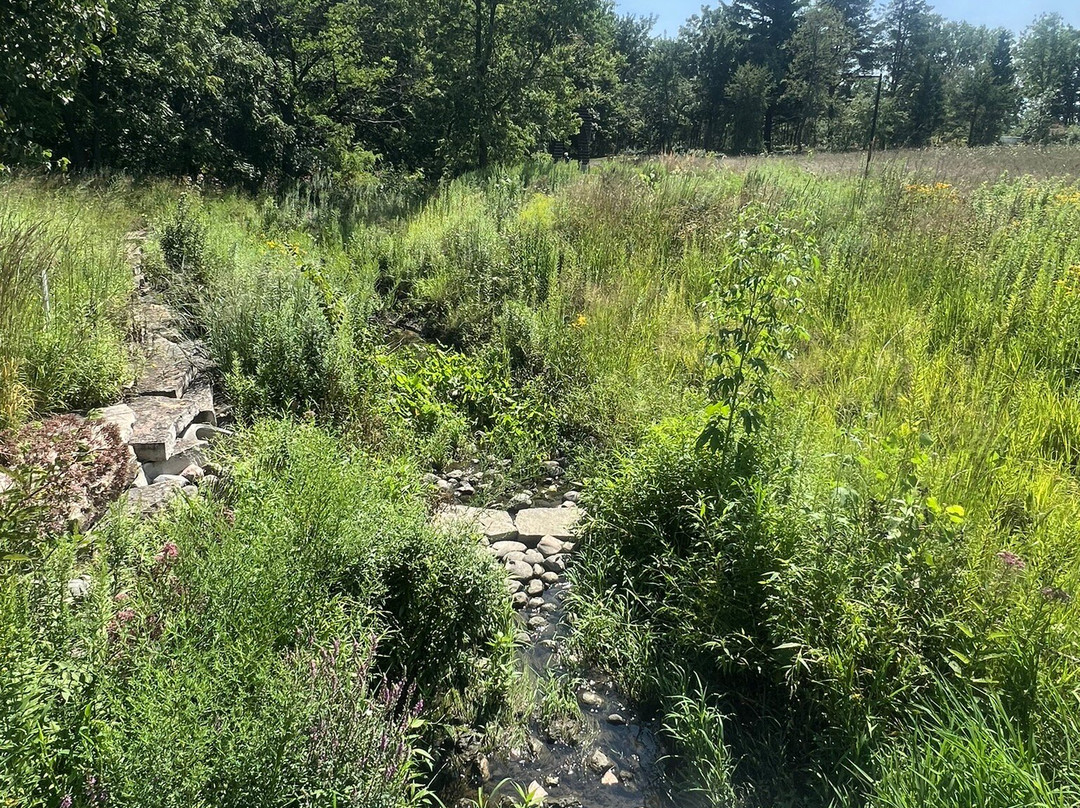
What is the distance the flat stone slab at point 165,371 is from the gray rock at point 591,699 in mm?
3215

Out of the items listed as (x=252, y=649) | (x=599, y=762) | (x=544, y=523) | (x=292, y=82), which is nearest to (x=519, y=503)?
(x=544, y=523)

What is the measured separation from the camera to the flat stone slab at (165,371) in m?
4.08

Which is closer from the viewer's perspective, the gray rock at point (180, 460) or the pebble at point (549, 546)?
the gray rock at point (180, 460)

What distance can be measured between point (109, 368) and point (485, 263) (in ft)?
16.1

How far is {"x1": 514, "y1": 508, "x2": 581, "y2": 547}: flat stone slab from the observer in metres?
4.30

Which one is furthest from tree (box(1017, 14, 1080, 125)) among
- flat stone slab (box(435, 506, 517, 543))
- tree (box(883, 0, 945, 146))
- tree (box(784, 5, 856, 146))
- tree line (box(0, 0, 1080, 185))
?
flat stone slab (box(435, 506, 517, 543))

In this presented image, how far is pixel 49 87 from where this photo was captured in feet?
17.5

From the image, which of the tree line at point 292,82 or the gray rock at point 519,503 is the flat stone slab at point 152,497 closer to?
the gray rock at point 519,503

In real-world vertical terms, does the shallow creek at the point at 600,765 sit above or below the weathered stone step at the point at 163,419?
below

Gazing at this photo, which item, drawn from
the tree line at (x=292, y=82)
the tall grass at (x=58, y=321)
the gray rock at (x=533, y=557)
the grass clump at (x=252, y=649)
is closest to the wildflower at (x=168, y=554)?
the grass clump at (x=252, y=649)

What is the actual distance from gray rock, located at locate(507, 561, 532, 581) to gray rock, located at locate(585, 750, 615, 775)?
1.23 m

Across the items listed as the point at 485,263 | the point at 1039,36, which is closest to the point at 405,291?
the point at 485,263

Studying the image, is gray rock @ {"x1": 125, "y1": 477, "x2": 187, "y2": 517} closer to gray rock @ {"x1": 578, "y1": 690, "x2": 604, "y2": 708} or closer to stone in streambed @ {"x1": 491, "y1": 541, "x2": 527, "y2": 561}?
stone in streambed @ {"x1": 491, "y1": 541, "x2": 527, "y2": 561}

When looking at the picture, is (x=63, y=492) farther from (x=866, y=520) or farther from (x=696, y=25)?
(x=696, y=25)
